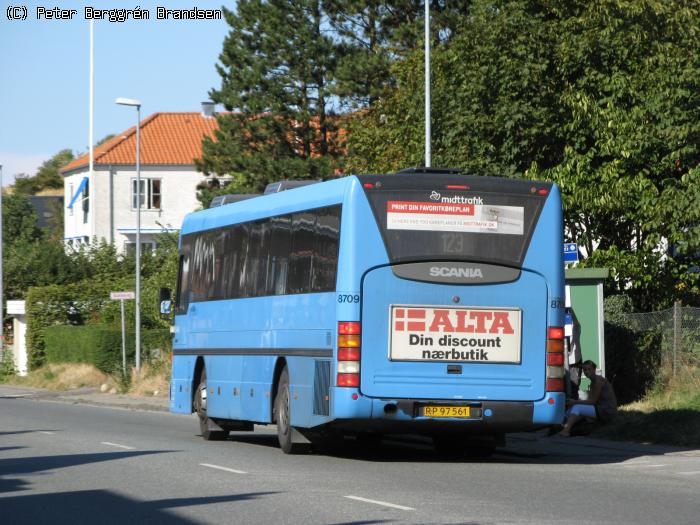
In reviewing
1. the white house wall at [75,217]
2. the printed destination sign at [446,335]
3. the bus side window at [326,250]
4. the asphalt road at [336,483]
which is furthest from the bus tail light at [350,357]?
the white house wall at [75,217]

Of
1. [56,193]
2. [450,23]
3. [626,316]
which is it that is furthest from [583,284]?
[56,193]

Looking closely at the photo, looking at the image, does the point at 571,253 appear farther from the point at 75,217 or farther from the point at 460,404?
the point at 75,217

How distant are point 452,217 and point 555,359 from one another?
2.02m

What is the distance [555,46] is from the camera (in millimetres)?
30562

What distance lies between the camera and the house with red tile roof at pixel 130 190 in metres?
87.4

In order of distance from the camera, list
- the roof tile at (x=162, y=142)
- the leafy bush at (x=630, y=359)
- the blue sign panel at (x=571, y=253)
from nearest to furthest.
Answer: the blue sign panel at (x=571, y=253)
the leafy bush at (x=630, y=359)
the roof tile at (x=162, y=142)

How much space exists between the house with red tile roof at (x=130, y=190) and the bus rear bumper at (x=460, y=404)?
230ft

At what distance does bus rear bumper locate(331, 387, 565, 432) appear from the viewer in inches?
663

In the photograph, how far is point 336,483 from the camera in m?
14.5

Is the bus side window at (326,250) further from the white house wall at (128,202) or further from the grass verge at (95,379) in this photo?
the white house wall at (128,202)

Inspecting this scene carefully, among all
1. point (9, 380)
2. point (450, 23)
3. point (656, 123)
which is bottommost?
point (9, 380)

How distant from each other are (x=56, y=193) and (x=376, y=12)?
104 meters

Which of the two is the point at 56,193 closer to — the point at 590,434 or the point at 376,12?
the point at 376,12

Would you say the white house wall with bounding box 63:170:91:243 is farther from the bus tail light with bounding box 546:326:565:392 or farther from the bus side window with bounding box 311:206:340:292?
the bus tail light with bounding box 546:326:565:392
